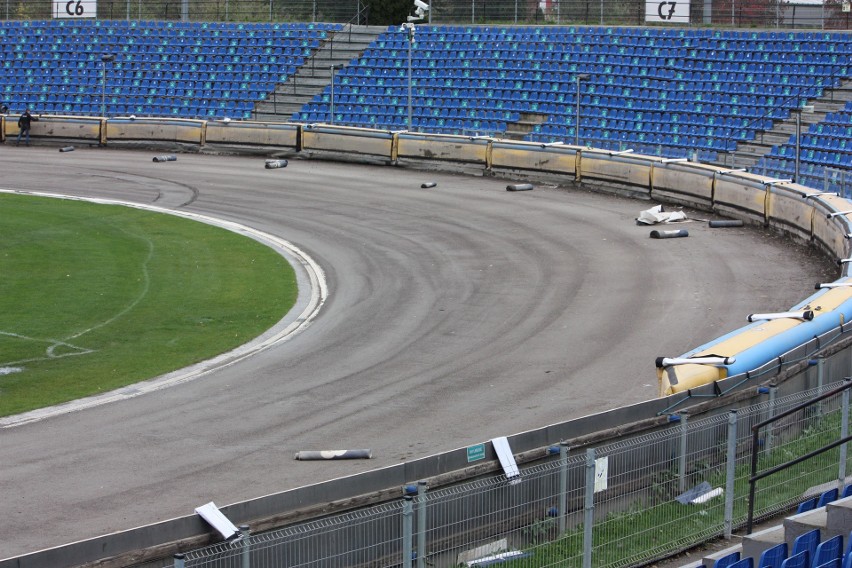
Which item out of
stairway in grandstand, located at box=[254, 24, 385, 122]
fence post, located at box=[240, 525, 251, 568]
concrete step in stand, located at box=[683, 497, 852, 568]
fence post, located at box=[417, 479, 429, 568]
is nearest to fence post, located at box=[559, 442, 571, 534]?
concrete step in stand, located at box=[683, 497, 852, 568]

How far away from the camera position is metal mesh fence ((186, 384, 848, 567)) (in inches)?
434

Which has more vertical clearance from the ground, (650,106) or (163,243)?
(650,106)

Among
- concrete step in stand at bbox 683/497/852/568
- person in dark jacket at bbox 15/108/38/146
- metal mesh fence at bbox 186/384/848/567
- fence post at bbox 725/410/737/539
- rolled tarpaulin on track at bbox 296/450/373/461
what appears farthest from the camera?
person in dark jacket at bbox 15/108/38/146

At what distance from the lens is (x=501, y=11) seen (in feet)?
183

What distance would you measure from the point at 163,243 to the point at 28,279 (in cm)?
469

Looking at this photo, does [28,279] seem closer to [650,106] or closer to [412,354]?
[412,354]

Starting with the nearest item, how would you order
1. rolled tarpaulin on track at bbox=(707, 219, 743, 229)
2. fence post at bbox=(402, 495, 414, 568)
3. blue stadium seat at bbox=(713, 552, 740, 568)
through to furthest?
fence post at bbox=(402, 495, 414, 568) < blue stadium seat at bbox=(713, 552, 740, 568) < rolled tarpaulin on track at bbox=(707, 219, 743, 229)

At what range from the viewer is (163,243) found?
31.5 metres

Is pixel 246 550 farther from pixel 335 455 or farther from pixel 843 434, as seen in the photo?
pixel 843 434

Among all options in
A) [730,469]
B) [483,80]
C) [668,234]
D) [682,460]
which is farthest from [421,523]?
[483,80]

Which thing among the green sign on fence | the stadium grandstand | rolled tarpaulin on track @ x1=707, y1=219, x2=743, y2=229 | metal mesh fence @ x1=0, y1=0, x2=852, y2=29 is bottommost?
the green sign on fence

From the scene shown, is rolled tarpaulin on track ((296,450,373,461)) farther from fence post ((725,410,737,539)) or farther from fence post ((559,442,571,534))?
fence post ((725,410,737,539))

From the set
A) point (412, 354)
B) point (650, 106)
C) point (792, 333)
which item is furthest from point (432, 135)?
point (792, 333)

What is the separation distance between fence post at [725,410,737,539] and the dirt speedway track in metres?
4.27
